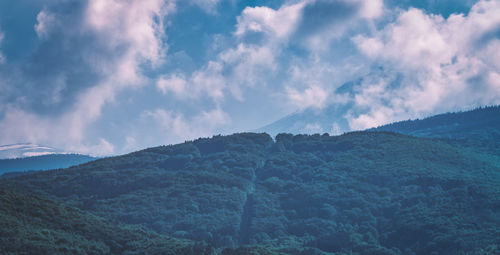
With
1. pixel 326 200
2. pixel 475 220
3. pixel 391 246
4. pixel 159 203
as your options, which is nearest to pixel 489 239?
pixel 475 220

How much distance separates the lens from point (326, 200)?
8969 cm

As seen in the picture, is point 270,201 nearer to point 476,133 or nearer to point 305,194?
point 305,194

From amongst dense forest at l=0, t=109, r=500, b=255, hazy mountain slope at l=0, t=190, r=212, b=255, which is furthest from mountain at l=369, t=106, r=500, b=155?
hazy mountain slope at l=0, t=190, r=212, b=255

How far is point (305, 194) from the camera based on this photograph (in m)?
94.0

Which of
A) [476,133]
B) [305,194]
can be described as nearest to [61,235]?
[305,194]

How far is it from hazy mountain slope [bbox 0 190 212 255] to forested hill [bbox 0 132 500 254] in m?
11.3

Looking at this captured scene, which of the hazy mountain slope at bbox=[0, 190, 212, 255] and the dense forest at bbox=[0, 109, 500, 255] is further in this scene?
the dense forest at bbox=[0, 109, 500, 255]

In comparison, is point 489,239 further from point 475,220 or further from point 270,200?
point 270,200

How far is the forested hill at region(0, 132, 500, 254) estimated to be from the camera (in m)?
70.4

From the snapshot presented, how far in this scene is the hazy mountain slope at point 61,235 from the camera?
4109 centimetres

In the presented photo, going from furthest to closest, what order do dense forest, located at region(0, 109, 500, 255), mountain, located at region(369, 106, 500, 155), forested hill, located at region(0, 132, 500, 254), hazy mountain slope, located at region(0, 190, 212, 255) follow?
mountain, located at region(369, 106, 500, 155)
forested hill, located at region(0, 132, 500, 254)
dense forest, located at region(0, 109, 500, 255)
hazy mountain slope, located at region(0, 190, 212, 255)

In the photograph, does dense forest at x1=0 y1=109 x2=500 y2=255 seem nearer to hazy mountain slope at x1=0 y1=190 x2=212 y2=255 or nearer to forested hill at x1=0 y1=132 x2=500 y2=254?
hazy mountain slope at x1=0 y1=190 x2=212 y2=255

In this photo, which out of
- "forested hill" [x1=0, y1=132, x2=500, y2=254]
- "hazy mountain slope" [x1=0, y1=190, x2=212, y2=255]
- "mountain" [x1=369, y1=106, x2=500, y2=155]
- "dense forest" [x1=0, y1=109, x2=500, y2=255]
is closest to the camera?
"hazy mountain slope" [x1=0, y1=190, x2=212, y2=255]

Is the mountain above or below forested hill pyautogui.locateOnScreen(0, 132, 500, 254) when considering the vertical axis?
above
